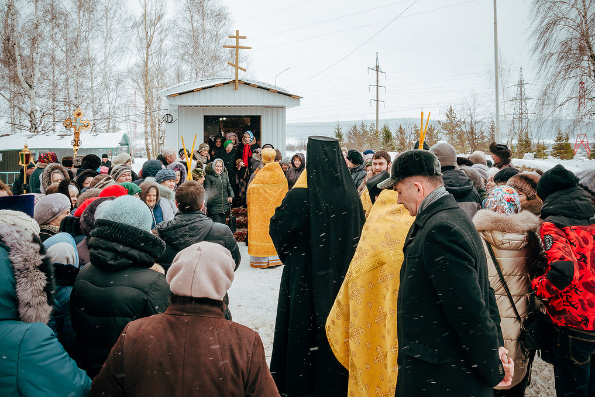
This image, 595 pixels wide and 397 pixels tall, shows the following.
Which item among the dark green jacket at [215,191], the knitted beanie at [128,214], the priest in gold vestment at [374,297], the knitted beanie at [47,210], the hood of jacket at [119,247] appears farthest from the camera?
the dark green jacket at [215,191]

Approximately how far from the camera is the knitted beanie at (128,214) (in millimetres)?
2348

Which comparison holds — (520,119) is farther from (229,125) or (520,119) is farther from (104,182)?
(104,182)

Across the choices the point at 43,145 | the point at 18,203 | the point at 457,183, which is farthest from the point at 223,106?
the point at 43,145

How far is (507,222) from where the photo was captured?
3086mm

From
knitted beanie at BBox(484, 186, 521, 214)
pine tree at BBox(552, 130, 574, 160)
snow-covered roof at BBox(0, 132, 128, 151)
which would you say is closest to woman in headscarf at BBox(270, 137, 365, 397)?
knitted beanie at BBox(484, 186, 521, 214)

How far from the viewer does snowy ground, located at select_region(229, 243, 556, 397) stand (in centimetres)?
414

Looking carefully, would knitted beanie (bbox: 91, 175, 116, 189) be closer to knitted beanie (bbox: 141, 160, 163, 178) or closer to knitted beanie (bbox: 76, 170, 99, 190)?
knitted beanie (bbox: 76, 170, 99, 190)

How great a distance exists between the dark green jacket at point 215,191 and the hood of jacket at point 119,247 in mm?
6293

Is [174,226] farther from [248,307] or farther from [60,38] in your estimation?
[60,38]

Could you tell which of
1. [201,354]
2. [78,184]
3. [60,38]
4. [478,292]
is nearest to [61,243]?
[201,354]

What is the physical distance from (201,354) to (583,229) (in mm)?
2872

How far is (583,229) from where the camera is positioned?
3.10 metres

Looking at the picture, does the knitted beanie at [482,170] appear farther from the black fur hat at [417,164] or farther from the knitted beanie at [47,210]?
the knitted beanie at [47,210]

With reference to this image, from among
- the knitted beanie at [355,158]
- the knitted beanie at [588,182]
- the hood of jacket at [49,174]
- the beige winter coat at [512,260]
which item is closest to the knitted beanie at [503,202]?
the beige winter coat at [512,260]
